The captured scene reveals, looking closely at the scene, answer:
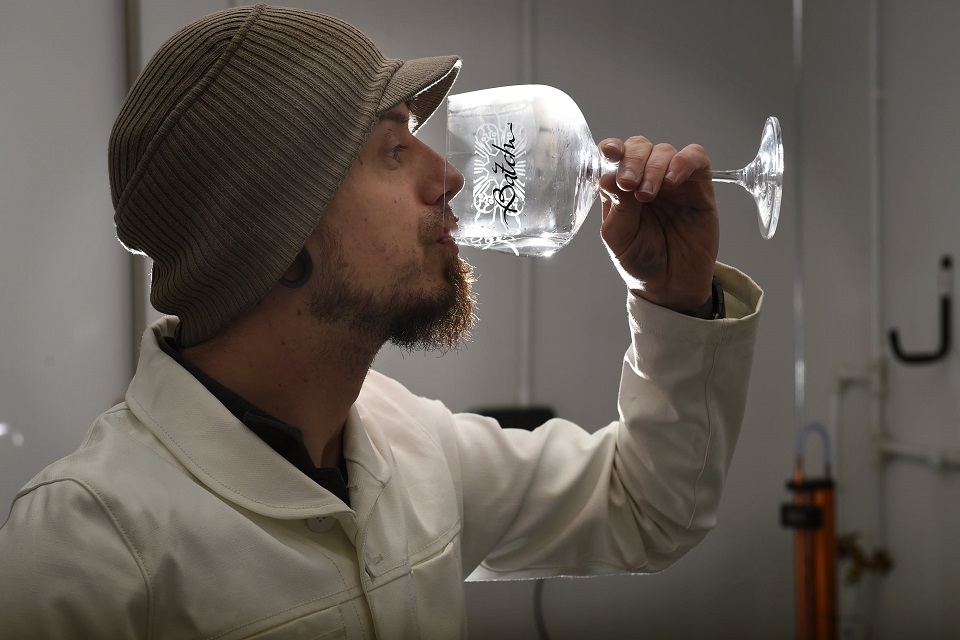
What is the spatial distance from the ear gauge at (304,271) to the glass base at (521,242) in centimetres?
17

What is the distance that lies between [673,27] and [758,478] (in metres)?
1.26

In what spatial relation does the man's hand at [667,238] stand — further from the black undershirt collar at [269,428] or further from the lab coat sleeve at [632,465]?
the black undershirt collar at [269,428]

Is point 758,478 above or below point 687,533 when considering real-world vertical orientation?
below

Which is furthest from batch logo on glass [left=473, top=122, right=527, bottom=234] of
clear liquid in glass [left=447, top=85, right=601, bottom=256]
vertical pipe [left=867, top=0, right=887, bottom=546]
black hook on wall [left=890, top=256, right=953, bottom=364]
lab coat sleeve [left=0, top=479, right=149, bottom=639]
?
vertical pipe [left=867, top=0, right=887, bottom=546]

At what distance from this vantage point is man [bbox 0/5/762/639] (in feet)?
2.53

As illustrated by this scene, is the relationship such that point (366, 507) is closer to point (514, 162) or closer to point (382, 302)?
point (382, 302)

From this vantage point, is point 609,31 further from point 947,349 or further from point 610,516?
point 610,516

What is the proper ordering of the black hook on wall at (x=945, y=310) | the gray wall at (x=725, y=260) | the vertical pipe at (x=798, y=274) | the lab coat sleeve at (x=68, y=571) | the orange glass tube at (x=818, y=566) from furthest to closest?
1. the vertical pipe at (x=798, y=274)
2. the orange glass tube at (x=818, y=566)
3. the black hook on wall at (x=945, y=310)
4. the gray wall at (x=725, y=260)
5. the lab coat sleeve at (x=68, y=571)

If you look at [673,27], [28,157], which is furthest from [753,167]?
[673,27]

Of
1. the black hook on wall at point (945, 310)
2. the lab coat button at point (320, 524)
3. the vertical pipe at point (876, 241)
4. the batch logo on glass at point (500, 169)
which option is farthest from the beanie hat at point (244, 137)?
the vertical pipe at point (876, 241)

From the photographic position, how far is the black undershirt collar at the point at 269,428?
92 centimetres

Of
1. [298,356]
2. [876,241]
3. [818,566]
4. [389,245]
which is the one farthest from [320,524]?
[876,241]

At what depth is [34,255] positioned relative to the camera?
1.46m

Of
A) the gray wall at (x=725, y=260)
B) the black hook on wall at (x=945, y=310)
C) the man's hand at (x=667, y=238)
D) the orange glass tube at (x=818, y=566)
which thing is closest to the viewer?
the man's hand at (x=667, y=238)
